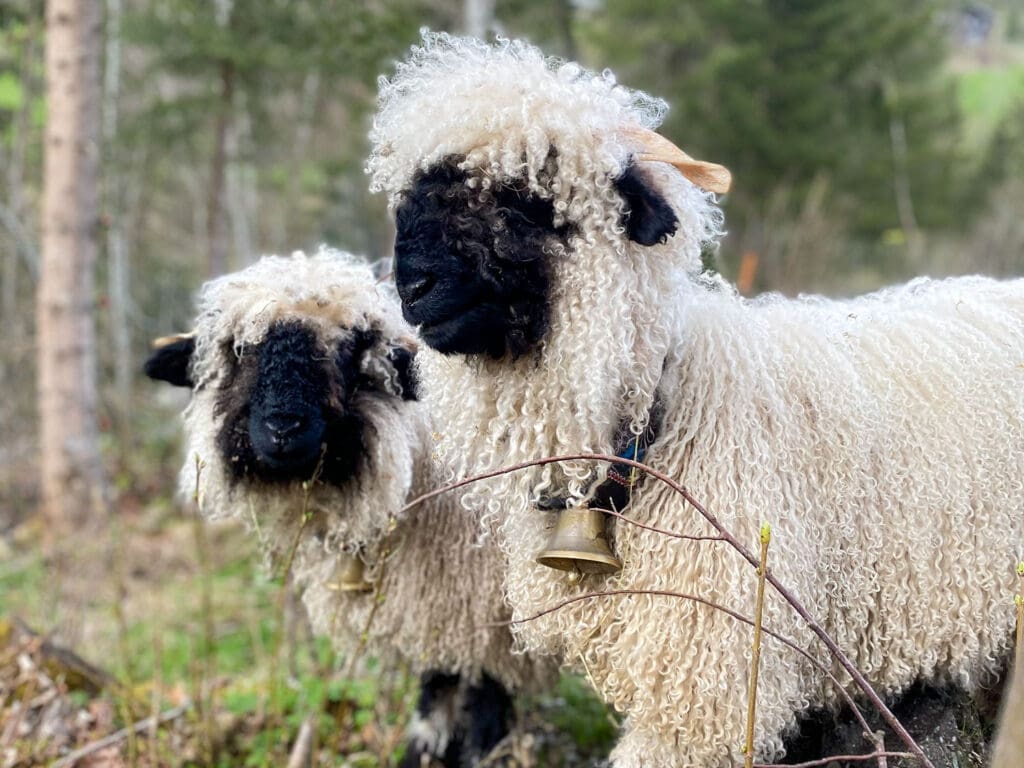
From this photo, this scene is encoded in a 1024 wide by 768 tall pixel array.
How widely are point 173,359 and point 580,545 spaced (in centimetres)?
228

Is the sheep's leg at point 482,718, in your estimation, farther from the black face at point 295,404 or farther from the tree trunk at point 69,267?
the tree trunk at point 69,267

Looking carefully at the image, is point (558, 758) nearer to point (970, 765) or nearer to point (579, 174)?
point (970, 765)

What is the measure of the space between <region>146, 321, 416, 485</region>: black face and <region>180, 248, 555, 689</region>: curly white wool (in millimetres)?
48

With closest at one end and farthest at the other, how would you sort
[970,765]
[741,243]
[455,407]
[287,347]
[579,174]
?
[579,174]
[455,407]
[970,765]
[287,347]
[741,243]

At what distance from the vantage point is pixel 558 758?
14.4 feet

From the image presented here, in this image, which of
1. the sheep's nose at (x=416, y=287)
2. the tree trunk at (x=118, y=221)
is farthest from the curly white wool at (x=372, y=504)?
the tree trunk at (x=118, y=221)

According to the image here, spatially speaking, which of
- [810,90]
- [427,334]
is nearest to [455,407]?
[427,334]

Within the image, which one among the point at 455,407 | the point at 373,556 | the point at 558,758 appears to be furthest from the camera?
the point at 558,758

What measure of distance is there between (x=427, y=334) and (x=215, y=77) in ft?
34.0

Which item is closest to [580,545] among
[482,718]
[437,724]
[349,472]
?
[349,472]

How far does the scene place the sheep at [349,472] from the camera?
3.47 metres

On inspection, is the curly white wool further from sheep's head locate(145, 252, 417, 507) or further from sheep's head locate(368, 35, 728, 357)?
sheep's head locate(368, 35, 728, 357)

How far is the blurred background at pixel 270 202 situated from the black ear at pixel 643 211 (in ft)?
5.45

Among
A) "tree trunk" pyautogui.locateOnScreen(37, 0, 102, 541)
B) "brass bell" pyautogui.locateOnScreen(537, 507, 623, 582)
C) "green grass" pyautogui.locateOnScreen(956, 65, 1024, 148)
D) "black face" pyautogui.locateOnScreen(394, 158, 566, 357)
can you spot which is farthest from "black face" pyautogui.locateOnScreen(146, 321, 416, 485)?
"green grass" pyautogui.locateOnScreen(956, 65, 1024, 148)
